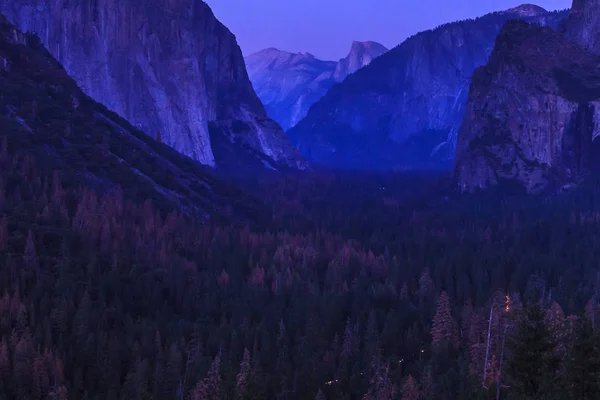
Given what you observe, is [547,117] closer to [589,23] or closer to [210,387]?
[589,23]

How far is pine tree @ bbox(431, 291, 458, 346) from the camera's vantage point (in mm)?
74438

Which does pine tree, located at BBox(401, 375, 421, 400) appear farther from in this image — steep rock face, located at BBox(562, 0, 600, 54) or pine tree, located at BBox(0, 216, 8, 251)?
steep rock face, located at BBox(562, 0, 600, 54)

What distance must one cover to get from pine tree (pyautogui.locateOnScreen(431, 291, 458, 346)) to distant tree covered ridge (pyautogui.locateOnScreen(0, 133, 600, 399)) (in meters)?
0.23

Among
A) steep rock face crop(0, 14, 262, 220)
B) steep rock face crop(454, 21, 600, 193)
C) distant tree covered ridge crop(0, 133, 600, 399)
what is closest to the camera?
distant tree covered ridge crop(0, 133, 600, 399)

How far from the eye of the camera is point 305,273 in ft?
331

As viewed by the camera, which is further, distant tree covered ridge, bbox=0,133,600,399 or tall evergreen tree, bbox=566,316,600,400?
distant tree covered ridge, bbox=0,133,600,399

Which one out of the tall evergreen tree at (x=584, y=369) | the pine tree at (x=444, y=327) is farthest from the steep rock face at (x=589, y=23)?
the tall evergreen tree at (x=584, y=369)

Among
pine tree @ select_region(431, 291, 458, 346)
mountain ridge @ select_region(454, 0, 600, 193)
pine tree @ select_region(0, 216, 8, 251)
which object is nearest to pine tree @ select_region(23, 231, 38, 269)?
pine tree @ select_region(0, 216, 8, 251)

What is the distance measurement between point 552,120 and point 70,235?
132 meters

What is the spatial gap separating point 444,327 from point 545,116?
125676 mm

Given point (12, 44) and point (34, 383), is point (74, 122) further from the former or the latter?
point (34, 383)

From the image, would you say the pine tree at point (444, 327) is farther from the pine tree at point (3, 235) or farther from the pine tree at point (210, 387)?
the pine tree at point (3, 235)

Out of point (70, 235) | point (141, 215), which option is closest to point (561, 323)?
point (70, 235)

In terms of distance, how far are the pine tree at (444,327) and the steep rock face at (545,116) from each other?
11646 centimetres
